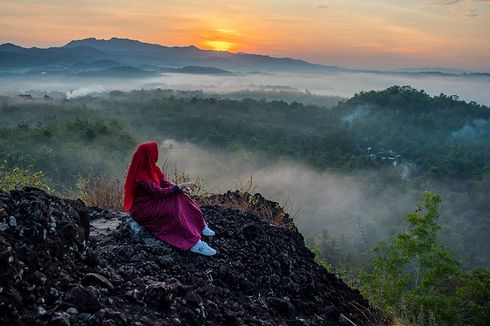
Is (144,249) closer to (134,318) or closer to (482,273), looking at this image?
(134,318)

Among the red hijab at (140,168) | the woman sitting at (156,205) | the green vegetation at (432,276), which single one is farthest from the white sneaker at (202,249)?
the green vegetation at (432,276)

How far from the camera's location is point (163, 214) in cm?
510

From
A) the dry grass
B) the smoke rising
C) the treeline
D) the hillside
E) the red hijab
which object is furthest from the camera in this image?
the smoke rising

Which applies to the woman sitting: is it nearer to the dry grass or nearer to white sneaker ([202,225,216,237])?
white sneaker ([202,225,216,237])

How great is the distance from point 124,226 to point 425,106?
97.5 m

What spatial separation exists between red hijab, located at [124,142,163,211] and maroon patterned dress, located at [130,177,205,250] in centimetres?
6

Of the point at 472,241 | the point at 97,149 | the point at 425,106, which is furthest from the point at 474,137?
the point at 97,149

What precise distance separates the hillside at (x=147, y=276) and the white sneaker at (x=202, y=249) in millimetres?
63

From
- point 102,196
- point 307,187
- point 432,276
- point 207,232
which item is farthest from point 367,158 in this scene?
point 207,232

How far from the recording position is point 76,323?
110 inches

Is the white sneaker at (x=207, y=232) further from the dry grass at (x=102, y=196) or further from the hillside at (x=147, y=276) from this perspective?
the dry grass at (x=102, y=196)

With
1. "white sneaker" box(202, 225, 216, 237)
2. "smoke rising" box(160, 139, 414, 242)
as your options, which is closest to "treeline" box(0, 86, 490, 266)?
"smoke rising" box(160, 139, 414, 242)

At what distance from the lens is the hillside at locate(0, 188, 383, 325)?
294cm

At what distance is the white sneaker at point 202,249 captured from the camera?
497 cm
